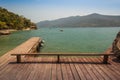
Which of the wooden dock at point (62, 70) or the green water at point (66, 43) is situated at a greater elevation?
the wooden dock at point (62, 70)

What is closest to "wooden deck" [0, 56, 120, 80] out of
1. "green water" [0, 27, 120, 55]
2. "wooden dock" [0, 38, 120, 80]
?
"wooden dock" [0, 38, 120, 80]

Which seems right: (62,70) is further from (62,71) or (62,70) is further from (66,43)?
(66,43)

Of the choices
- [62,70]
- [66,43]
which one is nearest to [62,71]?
[62,70]

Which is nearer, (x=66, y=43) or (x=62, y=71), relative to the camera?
(x=62, y=71)

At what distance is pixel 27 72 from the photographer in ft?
23.9

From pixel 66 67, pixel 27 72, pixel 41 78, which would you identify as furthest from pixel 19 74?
pixel 66 67

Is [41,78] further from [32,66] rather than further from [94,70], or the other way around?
[94,70]

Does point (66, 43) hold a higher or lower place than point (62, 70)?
lower

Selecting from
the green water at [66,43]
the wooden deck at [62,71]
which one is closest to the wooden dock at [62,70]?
the wooden deck at [62,71]

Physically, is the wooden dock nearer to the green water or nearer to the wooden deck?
the wooden deck

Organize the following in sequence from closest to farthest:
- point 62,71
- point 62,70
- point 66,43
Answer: point 62,71
point 62,70
point 66,43

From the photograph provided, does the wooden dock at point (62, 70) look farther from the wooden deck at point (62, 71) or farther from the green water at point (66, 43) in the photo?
the green water at point (66, 43)

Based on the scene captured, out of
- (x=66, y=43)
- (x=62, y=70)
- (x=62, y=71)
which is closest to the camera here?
(x=62, y=71)

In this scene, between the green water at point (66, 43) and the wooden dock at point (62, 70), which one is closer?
the wooden dock at point (62, 70)
